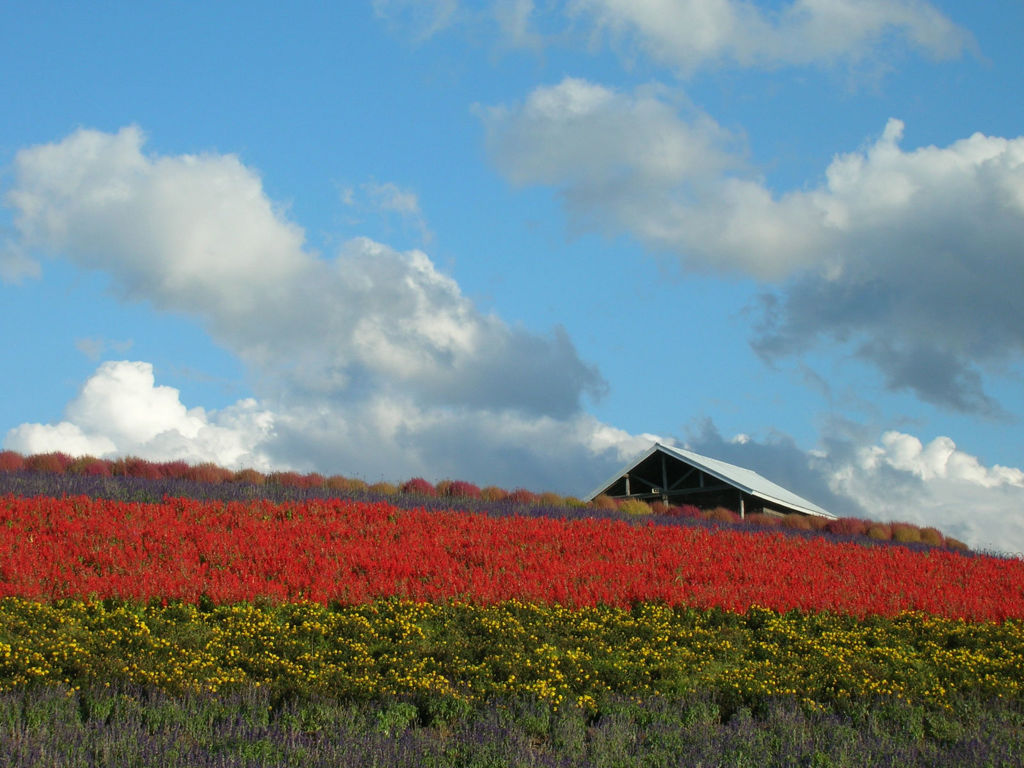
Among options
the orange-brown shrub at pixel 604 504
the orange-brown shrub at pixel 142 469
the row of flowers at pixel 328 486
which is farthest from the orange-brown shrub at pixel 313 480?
the orange-brown shrub at pixel 604 504

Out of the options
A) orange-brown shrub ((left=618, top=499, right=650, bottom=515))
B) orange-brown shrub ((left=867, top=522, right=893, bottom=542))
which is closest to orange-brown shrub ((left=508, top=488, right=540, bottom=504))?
orange-brown shrub ((left=618, top=499, right=650, bottom=515))

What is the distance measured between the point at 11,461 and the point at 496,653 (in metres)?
15.5

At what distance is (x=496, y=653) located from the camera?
9109mm

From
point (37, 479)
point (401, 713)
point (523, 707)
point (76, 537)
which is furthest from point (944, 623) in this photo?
point (37, 479)

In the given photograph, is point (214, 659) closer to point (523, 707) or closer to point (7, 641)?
point (7, 641)

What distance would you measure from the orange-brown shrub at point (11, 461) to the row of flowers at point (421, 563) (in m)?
4.99

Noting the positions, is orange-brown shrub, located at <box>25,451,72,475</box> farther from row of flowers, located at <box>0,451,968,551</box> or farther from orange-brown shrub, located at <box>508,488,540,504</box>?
orange-brown shrub, located at <box>508,488,540,504</box>

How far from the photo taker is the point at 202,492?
702 inches

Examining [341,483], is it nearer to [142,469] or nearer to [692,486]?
[142,469]

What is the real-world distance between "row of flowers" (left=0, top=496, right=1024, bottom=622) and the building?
10318 mm

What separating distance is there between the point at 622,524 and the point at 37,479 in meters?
11.6

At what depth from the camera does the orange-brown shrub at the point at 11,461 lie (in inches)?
776

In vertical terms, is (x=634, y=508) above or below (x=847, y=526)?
above

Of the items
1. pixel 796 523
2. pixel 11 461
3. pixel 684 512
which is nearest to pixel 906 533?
pixel 796 523
